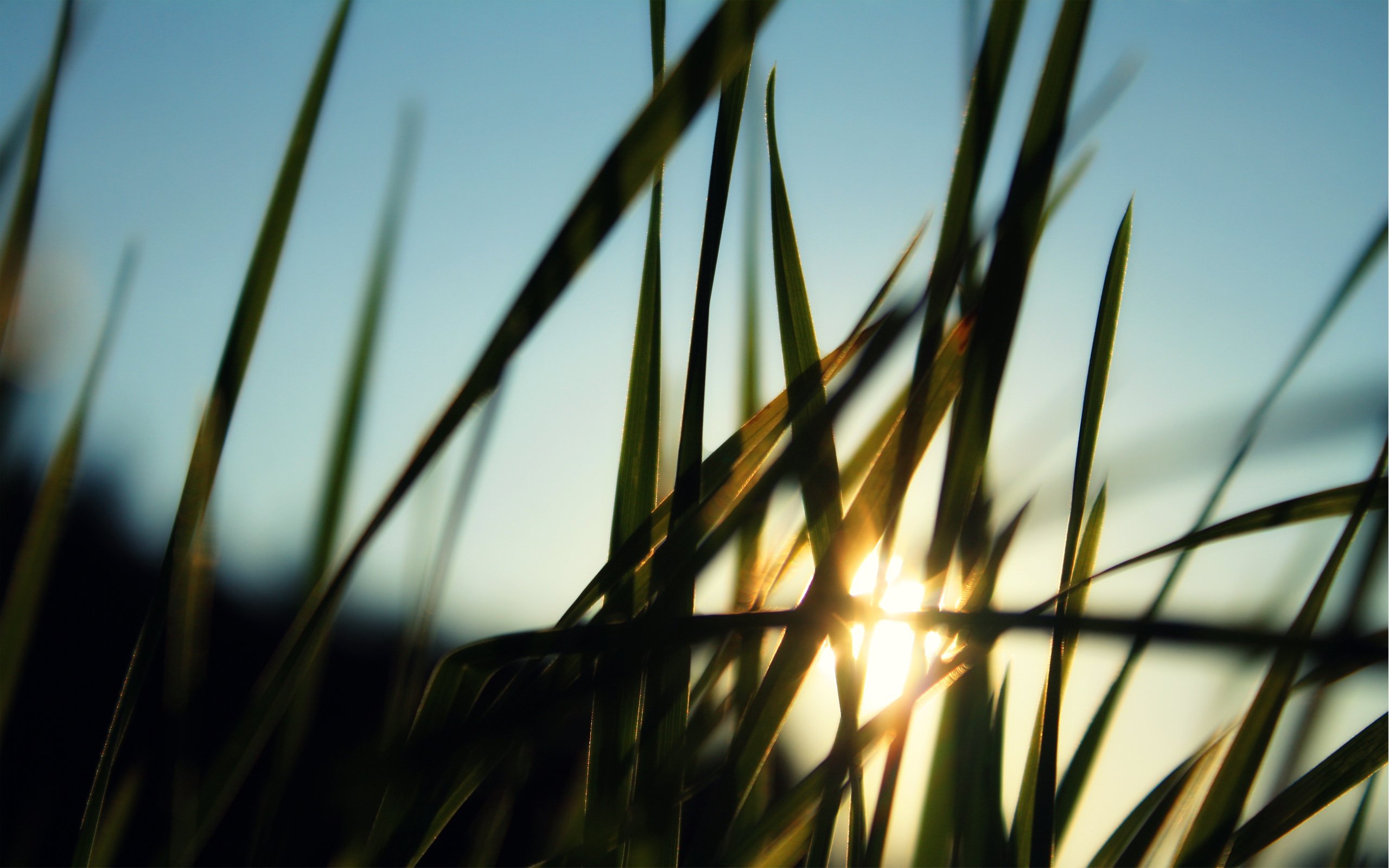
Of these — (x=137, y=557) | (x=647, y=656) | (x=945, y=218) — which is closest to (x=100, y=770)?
(x=647, y=656)

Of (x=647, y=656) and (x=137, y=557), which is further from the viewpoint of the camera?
(x=137, y=557)

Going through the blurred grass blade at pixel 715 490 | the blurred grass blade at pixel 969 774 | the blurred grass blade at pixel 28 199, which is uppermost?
the blurred grass blade at pixel 28 199

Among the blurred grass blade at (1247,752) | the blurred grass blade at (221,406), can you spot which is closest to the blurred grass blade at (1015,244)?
the blurred grass blade at (1247,752)

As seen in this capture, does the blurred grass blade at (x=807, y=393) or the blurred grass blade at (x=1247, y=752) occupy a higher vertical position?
the blurred grass blade at (x=807, y=393)

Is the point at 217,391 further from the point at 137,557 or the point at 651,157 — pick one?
the point at 137,557

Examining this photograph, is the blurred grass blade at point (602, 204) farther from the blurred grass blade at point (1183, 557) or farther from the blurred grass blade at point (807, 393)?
the blurred grass blade at point (1183, 557)

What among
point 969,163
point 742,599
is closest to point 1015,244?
point 969,163

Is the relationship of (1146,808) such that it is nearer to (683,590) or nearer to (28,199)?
(683,590)
